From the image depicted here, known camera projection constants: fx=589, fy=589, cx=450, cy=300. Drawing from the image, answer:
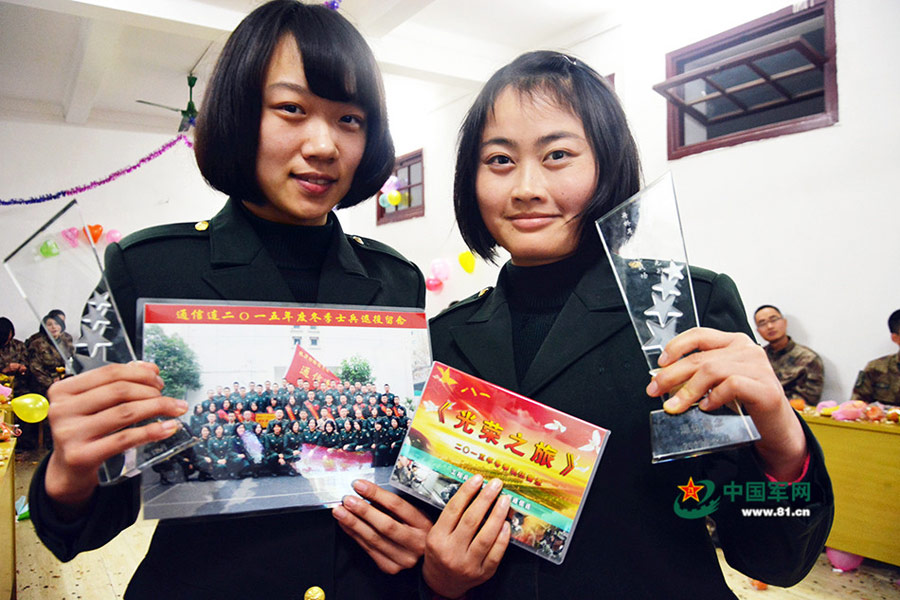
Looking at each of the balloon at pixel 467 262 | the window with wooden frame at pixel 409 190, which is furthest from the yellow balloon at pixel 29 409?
the window with wooden frame at pixel 409 190

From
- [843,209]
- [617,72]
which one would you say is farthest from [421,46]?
[843,209]

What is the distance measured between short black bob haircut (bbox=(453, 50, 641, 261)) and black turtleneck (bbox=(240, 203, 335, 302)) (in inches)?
14.0

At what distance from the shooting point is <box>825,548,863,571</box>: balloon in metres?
3.57

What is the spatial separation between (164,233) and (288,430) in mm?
421

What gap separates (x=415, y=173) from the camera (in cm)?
857

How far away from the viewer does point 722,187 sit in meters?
4.84

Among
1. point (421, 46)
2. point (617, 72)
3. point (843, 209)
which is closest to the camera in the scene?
point (843, 209)

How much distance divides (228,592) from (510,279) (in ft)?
2.42

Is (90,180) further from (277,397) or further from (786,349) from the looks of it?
(277,397)

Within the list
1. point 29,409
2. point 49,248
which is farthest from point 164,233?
point 29,409

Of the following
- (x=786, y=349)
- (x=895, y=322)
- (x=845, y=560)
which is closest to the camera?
(x=845, y=560)

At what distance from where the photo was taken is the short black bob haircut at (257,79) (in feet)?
3.33

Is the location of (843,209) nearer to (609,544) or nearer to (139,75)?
(609,544)
